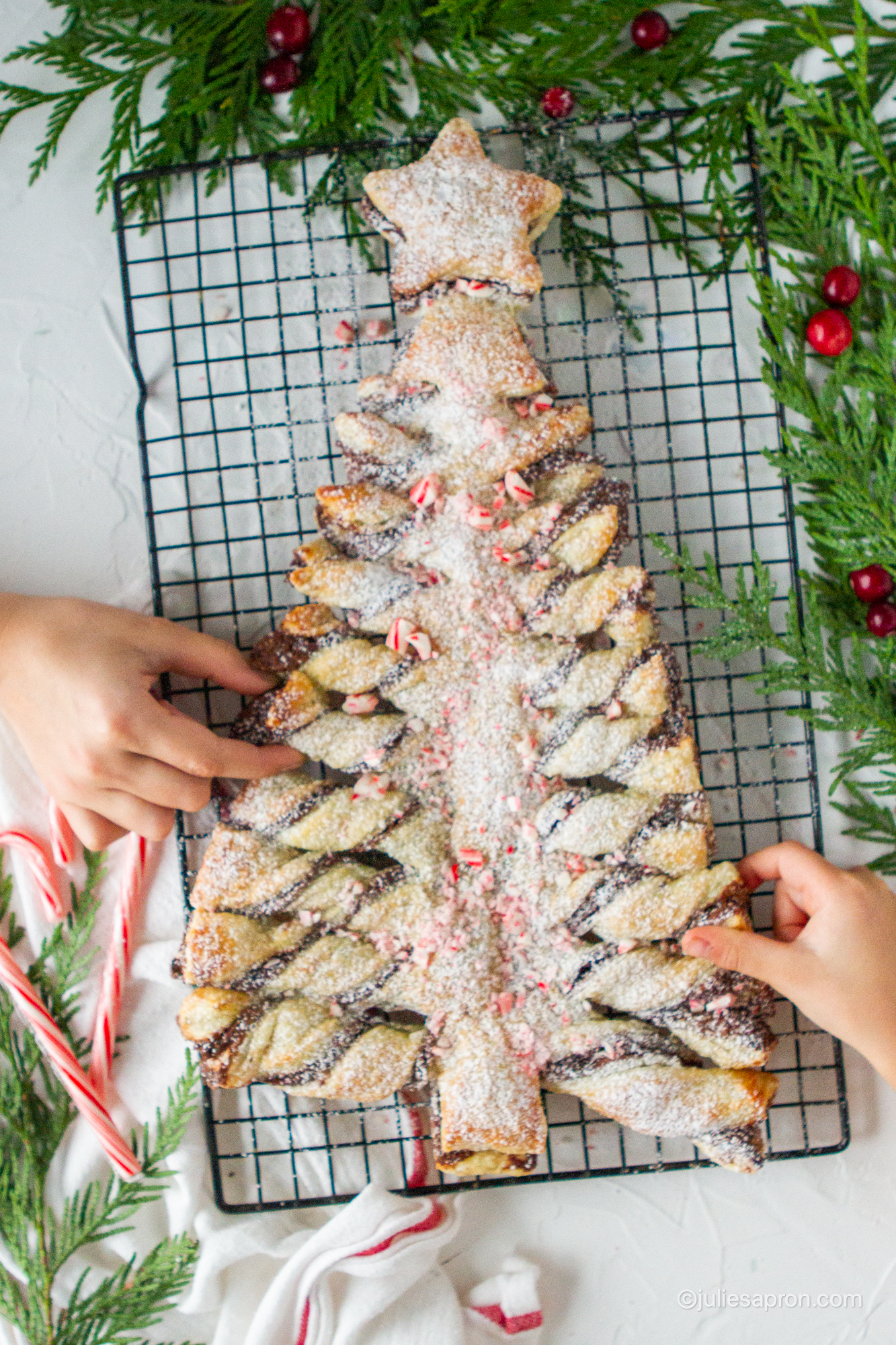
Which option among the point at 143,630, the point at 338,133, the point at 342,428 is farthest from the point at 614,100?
the point at 143,630

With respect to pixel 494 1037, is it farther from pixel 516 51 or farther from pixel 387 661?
pixel 516 51

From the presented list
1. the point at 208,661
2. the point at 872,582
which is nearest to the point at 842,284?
the point at 872,582

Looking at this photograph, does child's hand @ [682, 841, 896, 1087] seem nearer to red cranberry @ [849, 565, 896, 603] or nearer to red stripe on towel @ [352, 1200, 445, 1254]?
red cranberry @ [849, 565, 896, 603]

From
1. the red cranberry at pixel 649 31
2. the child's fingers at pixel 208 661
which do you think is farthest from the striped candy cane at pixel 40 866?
the red cranberry at pixel 649 31

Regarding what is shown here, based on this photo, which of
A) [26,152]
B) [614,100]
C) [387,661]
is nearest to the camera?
[387,661]

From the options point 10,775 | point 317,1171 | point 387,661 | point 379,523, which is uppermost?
point 379,523

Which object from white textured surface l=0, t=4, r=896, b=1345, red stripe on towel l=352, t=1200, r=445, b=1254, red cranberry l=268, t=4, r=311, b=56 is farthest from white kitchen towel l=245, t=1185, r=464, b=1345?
red cranberry l=268, t=4, r=311, b=56

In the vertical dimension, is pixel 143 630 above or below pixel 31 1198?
above
